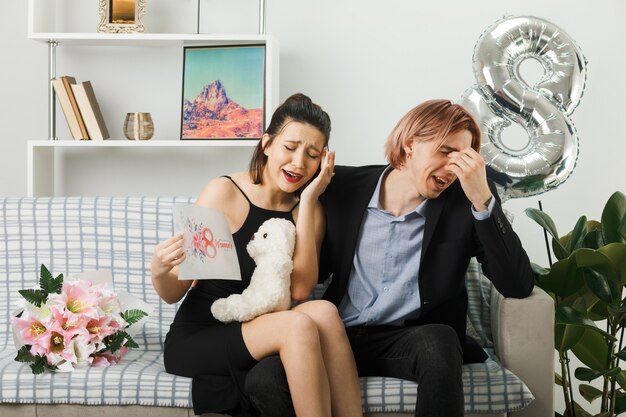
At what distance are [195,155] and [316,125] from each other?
3.88ft

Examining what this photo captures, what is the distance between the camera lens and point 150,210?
8.25 ft

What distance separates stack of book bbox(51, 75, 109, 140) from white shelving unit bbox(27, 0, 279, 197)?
0.18 ft

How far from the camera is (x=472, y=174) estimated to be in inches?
79.1

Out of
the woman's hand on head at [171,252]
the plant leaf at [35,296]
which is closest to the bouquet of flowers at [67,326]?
the plant leaf at [35,296]

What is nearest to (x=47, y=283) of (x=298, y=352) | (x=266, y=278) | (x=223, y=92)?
(x=266, y=278)

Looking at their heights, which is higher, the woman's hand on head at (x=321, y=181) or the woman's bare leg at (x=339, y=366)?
the woman's hand on head at (x=321, y=181)

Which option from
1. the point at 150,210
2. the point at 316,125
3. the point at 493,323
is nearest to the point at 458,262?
the point at 493,323

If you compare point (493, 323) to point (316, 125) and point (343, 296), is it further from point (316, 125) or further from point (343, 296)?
point (316, 125)

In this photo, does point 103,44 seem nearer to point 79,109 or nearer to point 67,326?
point 79,109

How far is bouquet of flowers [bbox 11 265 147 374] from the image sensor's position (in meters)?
2.08

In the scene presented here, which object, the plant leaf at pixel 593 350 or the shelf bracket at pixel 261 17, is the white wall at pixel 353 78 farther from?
the plant leaf at pixel 593 350

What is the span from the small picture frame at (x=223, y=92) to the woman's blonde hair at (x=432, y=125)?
95cm

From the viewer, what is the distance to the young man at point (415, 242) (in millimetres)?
2045

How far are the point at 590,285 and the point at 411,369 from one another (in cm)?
71
